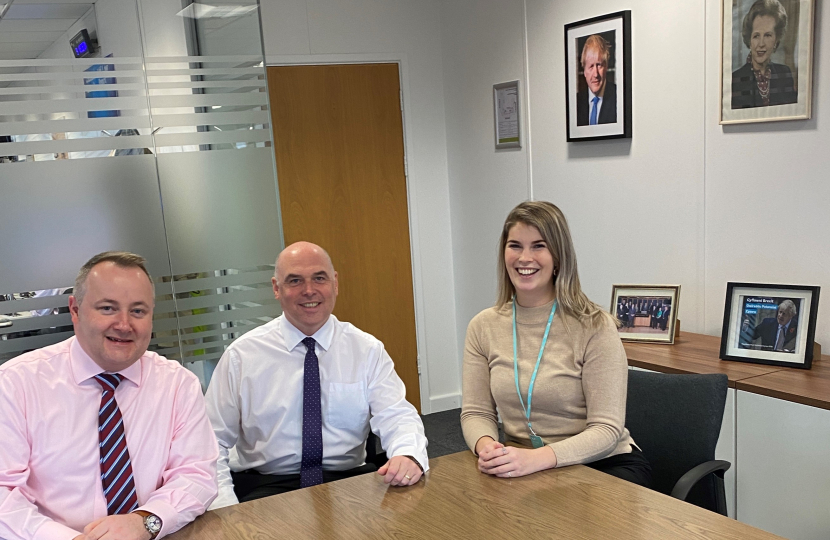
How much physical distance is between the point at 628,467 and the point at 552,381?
0.32m

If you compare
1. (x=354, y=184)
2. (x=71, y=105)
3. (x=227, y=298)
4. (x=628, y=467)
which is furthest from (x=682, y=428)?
(x=354, y=184)

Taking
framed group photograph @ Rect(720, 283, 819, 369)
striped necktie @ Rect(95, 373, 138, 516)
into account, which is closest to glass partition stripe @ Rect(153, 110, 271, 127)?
striped necktie @ Rect(95, 373, 138, 516)

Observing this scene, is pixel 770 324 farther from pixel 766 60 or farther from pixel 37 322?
pixel 37 322

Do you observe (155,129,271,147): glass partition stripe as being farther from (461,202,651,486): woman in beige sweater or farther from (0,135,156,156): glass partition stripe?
(461,202,651,486): woman in beige sweater

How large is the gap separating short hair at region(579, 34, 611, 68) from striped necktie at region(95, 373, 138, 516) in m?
2.80

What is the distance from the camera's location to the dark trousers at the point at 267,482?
2.35 m

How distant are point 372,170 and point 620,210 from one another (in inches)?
66.6

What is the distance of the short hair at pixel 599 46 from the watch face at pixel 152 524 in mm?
2938

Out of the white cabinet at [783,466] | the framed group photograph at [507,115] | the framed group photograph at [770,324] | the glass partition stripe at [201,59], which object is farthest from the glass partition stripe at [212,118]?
the white cabinet at [783,466]

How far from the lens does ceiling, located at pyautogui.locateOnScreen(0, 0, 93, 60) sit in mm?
2742

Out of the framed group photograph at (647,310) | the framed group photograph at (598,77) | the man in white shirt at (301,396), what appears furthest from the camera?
the framed group photograph at (598,77)

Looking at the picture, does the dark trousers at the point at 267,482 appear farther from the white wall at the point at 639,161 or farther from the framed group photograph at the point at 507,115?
the framed group photograph at the point at 507,115

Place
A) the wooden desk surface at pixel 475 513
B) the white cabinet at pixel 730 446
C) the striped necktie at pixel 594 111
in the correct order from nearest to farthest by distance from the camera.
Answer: the wooden desk surface at pixel 475 513, the white cabinet at pixel 730 446, the striped necktie at pixel 594 111

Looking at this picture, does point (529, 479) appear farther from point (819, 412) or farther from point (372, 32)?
point (372, 32)
